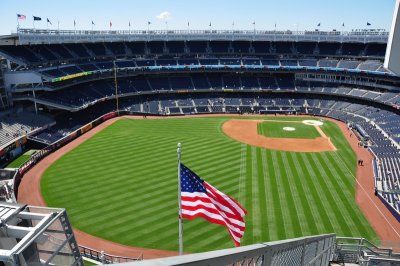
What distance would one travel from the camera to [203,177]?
3703 centimetres

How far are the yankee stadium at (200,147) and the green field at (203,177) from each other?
0.60 ft

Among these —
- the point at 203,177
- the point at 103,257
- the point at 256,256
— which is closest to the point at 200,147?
the point at 203,177

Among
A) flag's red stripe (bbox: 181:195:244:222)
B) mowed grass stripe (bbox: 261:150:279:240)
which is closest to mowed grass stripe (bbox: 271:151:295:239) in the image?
mowed grass stripe (bbox: 261:150:279:240)

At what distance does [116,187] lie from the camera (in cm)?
3475

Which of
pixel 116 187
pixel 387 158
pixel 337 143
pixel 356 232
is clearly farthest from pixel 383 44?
pixel 116 187

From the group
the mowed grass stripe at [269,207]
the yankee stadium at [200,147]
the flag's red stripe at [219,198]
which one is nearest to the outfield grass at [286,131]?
the yankee stadium at [200,147]

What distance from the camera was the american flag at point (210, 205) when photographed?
14336mm

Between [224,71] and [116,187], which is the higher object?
[224,71]

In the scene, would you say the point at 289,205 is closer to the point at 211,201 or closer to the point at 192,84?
the point at 211,201

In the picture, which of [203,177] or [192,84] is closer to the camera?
[203,177]

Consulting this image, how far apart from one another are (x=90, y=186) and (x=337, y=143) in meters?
38.2

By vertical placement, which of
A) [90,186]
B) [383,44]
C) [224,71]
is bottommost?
[90,186]

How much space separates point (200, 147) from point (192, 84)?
123ft

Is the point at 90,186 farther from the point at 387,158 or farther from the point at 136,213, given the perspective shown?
the point at 387,158
